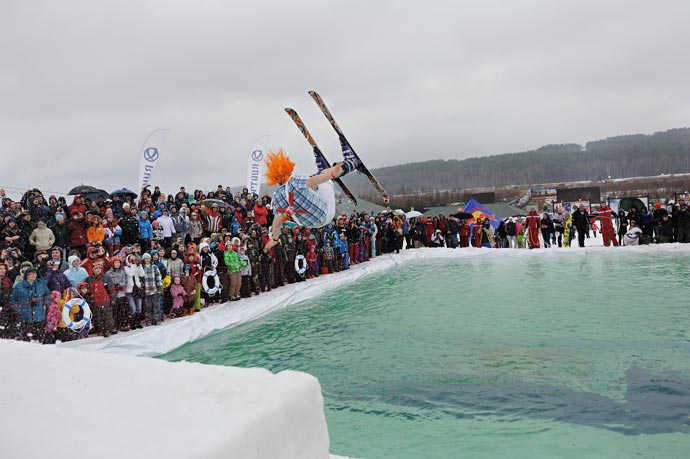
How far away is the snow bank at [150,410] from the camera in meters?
1.53

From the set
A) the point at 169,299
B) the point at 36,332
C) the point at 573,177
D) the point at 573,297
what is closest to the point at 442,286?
the point at 573,297

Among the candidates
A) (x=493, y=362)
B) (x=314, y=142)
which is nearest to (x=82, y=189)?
(x=314, y=142)

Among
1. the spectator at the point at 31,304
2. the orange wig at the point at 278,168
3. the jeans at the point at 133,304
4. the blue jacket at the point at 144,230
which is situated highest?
the orange wig at the point at 278,168

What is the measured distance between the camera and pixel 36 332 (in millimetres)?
6051

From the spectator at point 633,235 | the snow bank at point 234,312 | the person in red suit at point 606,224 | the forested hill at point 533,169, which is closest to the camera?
the snow bank at point 234,312

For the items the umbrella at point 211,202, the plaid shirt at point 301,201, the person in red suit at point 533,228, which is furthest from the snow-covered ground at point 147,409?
the person in red suit at point 533,228

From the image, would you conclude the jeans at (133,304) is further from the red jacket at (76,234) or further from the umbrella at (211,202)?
the umbrella at (211,202)

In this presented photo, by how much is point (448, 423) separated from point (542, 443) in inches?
30.4

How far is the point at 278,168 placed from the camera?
4.82 meters

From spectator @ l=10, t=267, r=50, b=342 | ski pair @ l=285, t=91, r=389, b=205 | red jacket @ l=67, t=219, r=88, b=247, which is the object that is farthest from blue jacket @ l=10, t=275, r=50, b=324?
ski pair @ l=285, t=91, r=389, b=205

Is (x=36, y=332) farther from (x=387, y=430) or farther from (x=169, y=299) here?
(x=387, y=430)

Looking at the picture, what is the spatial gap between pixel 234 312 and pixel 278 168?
4174mm

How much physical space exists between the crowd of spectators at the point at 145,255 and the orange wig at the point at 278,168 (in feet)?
11.4

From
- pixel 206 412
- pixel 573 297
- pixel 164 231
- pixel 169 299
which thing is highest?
pixel 164 231
